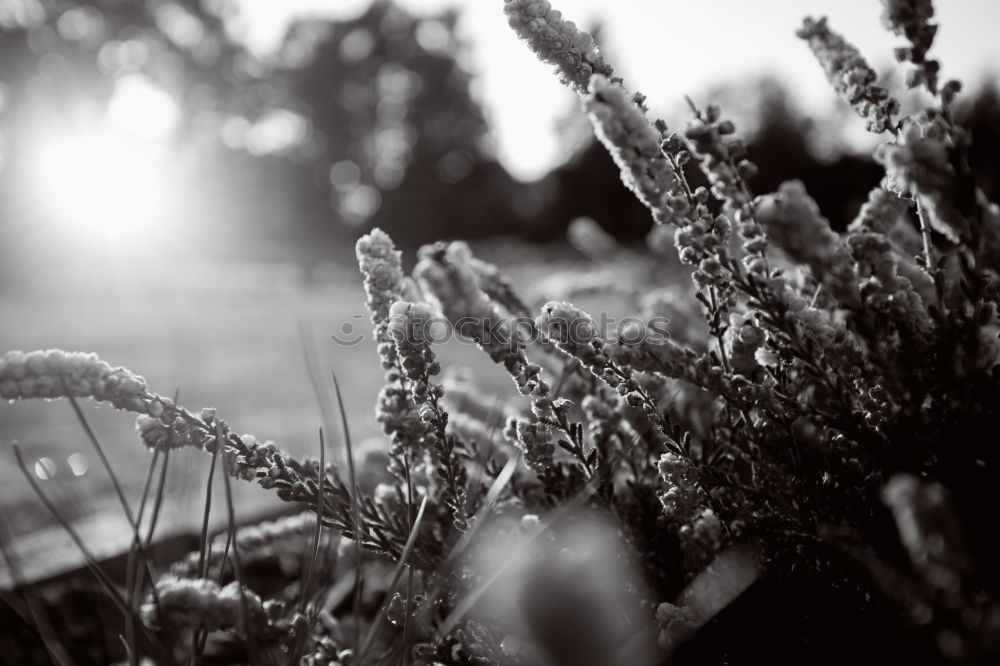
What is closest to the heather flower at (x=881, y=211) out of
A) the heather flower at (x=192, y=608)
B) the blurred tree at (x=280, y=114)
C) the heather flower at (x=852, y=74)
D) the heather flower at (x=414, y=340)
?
the heather flower at (x=852, y=74)

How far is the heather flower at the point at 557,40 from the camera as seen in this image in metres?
1.00

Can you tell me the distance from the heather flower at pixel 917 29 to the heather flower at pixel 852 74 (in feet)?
0.49

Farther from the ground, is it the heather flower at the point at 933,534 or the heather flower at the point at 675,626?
the heather flower at the point at 933,534

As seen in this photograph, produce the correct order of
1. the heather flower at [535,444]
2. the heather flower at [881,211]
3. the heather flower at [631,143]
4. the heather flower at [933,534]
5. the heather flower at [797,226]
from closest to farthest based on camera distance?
the heather flower at [933,534] → the heather flower at [797,226] → the heather flower at [631,143] → the heather flower at [535,444] → the heather flower at [881,211]

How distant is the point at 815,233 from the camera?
0.71 meters

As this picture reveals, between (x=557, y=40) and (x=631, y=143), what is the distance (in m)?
0.27

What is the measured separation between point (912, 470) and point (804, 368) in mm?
167

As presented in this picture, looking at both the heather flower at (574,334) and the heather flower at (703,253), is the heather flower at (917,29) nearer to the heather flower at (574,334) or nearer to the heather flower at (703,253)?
the heather flower at (703,253)

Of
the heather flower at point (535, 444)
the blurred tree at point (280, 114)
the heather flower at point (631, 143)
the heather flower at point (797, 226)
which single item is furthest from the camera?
the blurred tree at point (280, 114)

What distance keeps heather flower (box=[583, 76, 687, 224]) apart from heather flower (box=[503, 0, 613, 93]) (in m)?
0.20

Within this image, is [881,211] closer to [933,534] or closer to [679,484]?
[679,484]

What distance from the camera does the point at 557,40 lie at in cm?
102

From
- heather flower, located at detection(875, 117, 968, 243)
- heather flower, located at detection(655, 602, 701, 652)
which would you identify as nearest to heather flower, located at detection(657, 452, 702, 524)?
heather flower, located at detection(655, 602, 701, 652)

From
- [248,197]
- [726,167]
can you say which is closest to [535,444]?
[726,167]
